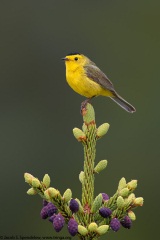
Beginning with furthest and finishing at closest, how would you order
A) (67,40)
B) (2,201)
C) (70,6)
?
(70,6)
(67,40)
(2,201)

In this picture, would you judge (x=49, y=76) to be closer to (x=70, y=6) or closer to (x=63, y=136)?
(x=63, y=136)

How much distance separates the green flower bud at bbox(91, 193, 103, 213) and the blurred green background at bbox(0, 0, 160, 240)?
9678mm

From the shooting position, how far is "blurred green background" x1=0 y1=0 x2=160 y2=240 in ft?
48.7

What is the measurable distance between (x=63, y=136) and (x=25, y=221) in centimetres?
187

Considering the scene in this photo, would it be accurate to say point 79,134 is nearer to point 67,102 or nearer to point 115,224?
point 115,224

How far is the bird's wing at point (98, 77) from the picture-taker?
24.6 ft

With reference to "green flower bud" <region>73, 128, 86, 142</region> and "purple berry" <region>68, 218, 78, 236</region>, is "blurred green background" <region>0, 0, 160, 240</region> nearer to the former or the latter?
"green flower bud" <region>73, 128, 86, 142</region>

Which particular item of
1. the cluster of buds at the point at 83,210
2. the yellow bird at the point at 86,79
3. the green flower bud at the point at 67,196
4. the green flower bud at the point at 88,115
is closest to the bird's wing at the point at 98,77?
the yellow bird at the point at 86,79

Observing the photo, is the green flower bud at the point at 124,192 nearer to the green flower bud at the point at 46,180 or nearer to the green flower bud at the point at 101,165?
the green flower bud at the point at 101,165

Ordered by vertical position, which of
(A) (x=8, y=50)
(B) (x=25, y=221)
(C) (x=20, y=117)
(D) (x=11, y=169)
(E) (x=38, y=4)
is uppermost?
(E) (x=38, y=4)

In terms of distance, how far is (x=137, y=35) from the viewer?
67.4ft

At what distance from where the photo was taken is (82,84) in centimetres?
725

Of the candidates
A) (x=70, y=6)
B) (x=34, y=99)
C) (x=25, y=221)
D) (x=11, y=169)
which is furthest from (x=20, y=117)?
(x=70, y=6)

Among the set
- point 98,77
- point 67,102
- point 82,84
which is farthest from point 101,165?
point 67,102
